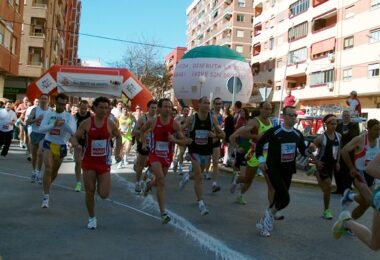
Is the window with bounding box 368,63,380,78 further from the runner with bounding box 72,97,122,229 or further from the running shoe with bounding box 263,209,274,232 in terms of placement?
Answer: the runner with bounding box 72,97,122,229

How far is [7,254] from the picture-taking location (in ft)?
16.8

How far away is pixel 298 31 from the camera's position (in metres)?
49.7

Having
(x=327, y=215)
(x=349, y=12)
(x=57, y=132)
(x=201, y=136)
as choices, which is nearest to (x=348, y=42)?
(x=349, y=12)

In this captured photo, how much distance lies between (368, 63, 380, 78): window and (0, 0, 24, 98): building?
25947 millimetres

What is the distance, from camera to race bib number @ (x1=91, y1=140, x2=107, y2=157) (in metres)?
6.64

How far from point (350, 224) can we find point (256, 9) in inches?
2421

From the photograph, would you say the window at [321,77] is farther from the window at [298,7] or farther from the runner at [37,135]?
the runner at [37,135]

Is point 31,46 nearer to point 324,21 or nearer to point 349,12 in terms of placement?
point 324,21

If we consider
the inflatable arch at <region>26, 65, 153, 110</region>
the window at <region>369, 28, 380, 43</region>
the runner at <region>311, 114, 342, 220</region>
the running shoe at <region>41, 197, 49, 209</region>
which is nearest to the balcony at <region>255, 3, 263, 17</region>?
the window at <region>369, 28, 380, 43</region>

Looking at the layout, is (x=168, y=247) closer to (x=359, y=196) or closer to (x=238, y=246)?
(x=238, y=246)

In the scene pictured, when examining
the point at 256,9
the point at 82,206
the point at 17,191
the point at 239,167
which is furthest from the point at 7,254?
the point at 256,9

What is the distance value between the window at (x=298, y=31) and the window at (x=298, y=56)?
1343 mm

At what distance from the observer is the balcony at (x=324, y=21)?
43.7m

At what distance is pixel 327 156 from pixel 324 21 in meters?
40.8
